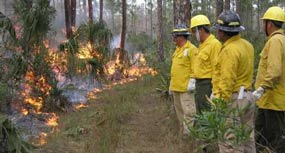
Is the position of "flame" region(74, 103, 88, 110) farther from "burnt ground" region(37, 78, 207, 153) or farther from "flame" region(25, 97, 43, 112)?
"flame" region(25, 97, 43, 112)

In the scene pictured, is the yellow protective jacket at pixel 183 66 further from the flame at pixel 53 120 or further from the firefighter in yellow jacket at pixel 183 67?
the flame at pixel 53 120

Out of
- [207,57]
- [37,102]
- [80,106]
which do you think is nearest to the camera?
[207,57]

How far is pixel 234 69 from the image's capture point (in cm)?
452

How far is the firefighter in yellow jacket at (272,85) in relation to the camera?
176 inches

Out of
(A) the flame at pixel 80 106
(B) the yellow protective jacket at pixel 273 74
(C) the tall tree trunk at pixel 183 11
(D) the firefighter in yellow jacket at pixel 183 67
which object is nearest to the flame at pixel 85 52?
(A) the flame at pixel 80 106

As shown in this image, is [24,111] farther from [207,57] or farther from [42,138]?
[207,57]

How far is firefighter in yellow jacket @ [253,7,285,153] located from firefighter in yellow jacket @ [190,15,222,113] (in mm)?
1008

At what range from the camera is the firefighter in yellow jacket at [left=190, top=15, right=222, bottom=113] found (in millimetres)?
5820

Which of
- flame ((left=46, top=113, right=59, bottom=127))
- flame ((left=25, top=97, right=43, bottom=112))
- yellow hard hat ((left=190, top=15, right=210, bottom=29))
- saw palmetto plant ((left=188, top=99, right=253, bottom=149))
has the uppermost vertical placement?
yellow hard hat ((left=190, top=15, right=210, bottom=29))

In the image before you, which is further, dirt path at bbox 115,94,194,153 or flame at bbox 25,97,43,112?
flame at bbox 25,97,43,112

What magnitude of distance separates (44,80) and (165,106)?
2.97 meters

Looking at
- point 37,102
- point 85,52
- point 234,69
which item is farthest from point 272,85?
point 37,102

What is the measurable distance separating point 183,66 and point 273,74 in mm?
2345

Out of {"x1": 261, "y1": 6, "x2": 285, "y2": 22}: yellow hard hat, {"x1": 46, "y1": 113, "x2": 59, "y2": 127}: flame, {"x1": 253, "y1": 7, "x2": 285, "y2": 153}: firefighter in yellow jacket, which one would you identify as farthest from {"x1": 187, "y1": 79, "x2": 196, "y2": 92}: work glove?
{"x1": 46, "y1": 113, "x2": 59, "y2": 127}: flame
